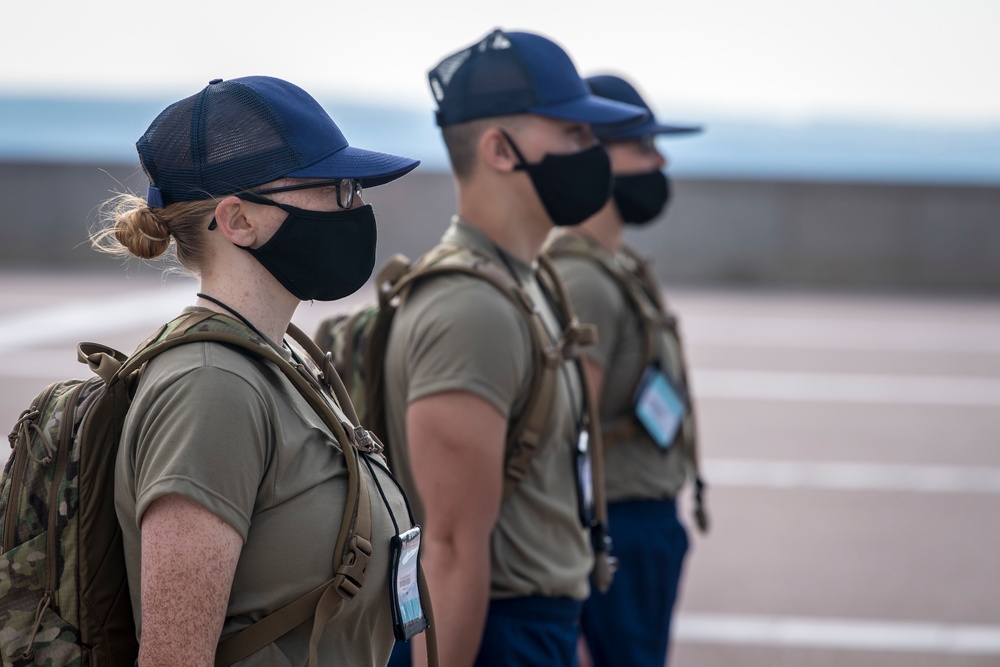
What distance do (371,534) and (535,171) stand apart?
1445 mm

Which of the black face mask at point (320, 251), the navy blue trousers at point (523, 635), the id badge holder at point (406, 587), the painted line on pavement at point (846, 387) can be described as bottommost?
the painted line on pavement at point (846, 387)

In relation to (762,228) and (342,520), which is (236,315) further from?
(762,228)

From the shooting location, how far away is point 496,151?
10.3 ft

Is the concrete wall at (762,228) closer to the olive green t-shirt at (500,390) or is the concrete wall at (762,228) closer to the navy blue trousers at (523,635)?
the olive green t-shirt at (500,390)

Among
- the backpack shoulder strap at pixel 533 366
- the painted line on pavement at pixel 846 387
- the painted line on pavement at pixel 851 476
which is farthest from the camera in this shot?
the painted line on pavement at pixel 846 387

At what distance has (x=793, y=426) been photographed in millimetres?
10211

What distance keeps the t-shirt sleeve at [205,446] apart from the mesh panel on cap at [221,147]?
1.13 feet

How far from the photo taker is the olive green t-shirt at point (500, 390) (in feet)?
9.10

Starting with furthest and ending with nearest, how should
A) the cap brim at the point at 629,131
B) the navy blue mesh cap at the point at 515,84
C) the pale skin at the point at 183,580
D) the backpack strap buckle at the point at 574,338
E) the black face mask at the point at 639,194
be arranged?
the black face mask at the point at 639,194
the cap brim at the point at 629,131
the navy blue mesh cap at the point at 515,84
the backpack strap buckle at the point at 574,338
the pale skin at the point at 183,580

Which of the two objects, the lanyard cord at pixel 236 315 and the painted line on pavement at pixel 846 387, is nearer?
the lanyard cord at pixel 236 315

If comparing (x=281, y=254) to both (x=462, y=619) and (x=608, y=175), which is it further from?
(x=608, y=175)

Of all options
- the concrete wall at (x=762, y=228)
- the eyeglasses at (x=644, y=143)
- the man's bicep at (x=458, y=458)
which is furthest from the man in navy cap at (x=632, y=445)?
the concrete wall at (x=762, y=228)

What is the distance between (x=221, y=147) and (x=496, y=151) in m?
1.31

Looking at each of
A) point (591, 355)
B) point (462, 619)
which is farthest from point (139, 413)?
point (591, 355)
